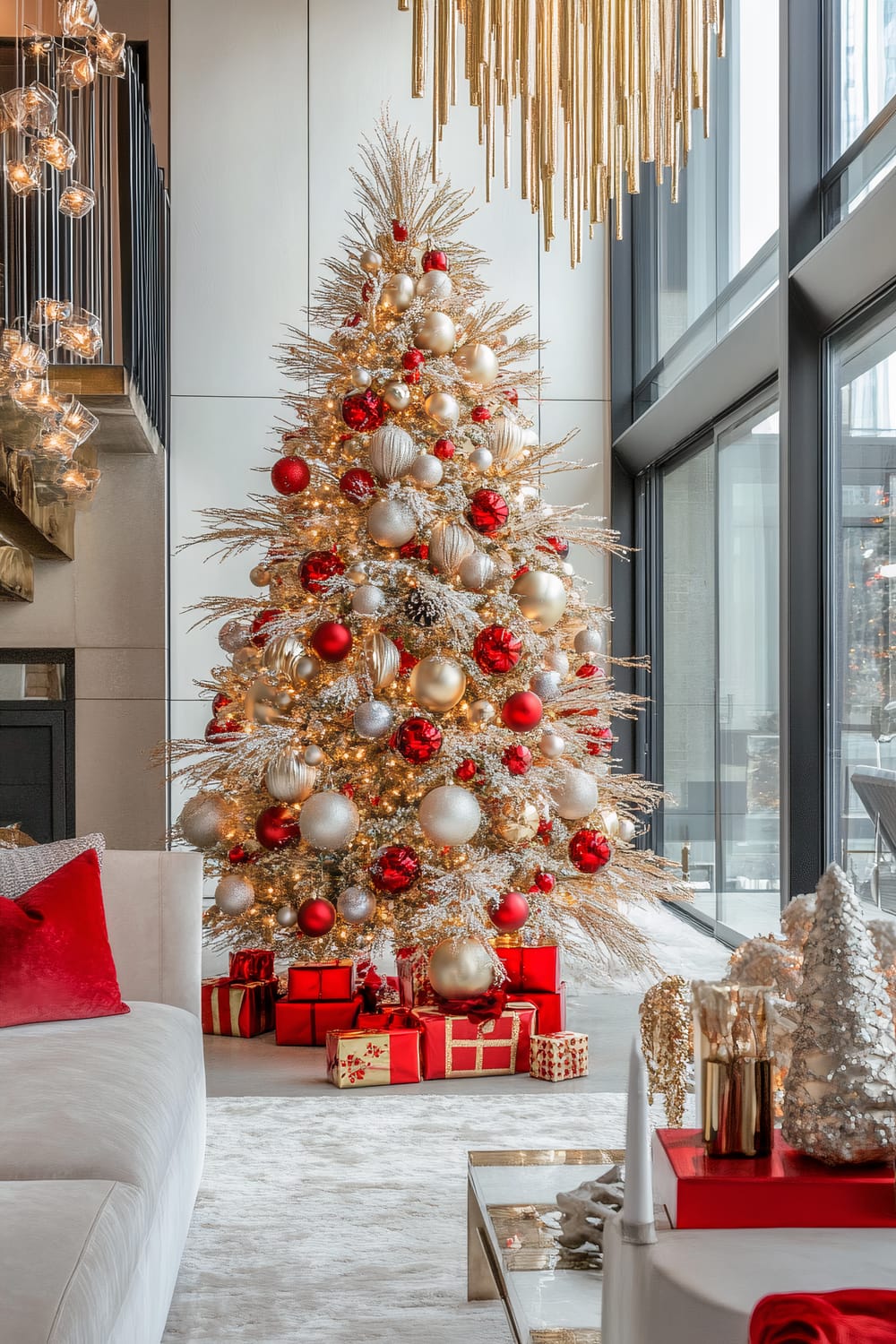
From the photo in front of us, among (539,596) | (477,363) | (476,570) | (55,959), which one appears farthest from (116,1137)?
(477,363)

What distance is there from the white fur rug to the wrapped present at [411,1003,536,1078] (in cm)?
17

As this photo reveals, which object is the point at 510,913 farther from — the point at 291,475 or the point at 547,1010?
the point at 291,475

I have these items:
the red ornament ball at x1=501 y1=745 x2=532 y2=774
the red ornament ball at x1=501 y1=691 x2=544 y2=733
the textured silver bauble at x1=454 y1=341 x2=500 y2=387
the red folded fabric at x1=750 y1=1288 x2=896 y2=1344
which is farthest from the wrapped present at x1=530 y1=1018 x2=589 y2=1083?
the red folded fabric at x1=750 y1=1288 x2=896 y2=1344

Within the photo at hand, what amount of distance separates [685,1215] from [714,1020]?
0.78 ft

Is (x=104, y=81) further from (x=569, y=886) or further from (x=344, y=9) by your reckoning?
(x=569, y=886)

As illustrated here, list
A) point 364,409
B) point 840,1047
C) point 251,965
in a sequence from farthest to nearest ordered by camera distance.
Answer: point 251,965
point 364,409
point 840,1047

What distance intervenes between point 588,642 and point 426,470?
2.79 ft

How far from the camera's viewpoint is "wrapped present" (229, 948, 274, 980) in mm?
3859

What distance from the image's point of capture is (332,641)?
140 inches

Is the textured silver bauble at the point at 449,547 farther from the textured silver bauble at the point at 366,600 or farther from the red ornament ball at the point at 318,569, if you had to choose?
the red ornament ball at the point at 318,569

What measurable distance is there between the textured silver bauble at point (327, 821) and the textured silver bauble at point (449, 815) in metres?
0.22

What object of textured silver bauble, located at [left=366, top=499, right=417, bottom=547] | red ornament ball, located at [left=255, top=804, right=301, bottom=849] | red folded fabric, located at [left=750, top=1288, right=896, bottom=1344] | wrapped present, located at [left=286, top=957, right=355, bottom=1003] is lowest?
wrapped present, located at [left=286, top=957, right=355, bottom=1003]

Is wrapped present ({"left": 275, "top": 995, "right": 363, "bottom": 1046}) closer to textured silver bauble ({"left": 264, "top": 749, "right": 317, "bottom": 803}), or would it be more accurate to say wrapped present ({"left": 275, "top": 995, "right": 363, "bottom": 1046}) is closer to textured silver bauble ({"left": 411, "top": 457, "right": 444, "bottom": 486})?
textured silver bauble ({"left": 264, "top": 749, "right": 317, "bottom": 803})

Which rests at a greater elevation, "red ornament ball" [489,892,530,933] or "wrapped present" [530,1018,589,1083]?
"red ornament ball" [489,892,530,933]
